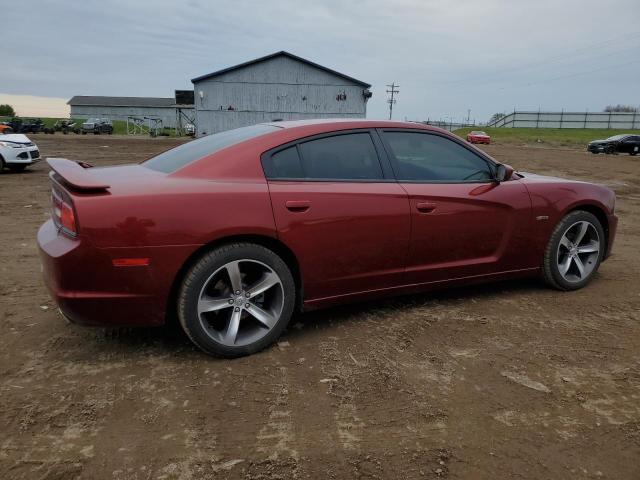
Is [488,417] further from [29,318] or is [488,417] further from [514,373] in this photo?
[29,318]

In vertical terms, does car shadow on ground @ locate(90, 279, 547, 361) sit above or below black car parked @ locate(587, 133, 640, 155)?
below

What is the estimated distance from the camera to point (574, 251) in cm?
437

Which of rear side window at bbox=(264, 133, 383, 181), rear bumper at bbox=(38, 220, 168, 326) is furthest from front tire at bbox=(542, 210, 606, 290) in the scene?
rear bumper at bbox=(38, 220, 168, 326)

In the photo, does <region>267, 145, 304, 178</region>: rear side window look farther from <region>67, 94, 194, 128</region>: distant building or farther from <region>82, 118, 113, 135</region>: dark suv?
<region>67, 94, 194, 128</region>: distant building

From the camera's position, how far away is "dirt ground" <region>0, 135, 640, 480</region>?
7.14ft

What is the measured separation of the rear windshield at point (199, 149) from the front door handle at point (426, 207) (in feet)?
3.72

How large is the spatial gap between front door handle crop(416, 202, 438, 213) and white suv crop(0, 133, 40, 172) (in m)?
13.2

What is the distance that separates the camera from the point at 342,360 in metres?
3.08

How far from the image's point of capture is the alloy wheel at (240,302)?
3016mm

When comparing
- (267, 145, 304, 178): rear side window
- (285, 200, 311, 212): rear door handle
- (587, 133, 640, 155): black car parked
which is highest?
(587, 133, 640, 155): black car parked

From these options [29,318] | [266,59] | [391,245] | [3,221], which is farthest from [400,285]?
[266,59]

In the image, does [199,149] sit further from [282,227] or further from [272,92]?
[272,92]

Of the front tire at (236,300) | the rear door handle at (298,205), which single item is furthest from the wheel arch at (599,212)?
the front tire at (236,300)

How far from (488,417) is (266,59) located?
38554 millimetres
